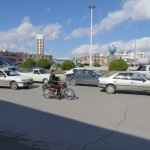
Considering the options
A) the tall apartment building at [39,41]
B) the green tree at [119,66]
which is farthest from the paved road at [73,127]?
the tall apartment building at [39,41]

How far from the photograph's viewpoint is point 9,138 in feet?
21.6

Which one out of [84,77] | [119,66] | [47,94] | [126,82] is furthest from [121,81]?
[119,66]

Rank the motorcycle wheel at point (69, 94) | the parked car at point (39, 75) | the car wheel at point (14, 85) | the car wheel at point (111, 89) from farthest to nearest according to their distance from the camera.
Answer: the parked car at point (39, 75) < the car wheel at point (14, 85) < the car wheel at point (111, 89) < the motorcycle wheel at point (69, 94)

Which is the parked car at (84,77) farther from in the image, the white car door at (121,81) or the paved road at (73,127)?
the paved road at (73,127)

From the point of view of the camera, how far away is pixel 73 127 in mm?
7875

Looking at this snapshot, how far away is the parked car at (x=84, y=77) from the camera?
2289 centimetres

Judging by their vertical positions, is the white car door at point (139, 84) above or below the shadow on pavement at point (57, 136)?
above

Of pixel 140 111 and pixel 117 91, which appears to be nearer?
pixel 140 111

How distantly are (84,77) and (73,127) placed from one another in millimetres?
15496

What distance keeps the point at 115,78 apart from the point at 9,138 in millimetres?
11735

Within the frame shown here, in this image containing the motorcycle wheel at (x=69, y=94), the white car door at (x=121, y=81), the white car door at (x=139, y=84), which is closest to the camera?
the motorcycle wheel at (x=69, y=94)

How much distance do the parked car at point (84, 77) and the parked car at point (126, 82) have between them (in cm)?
495

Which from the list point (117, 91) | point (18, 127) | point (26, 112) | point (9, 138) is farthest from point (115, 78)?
point (9, 138)

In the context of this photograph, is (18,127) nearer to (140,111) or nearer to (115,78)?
(140,111)
